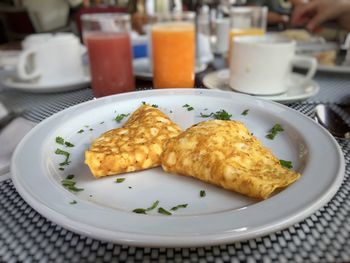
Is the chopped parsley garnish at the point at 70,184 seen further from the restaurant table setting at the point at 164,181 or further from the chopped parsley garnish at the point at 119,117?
the chopped parsley garnish at the point at 119,117

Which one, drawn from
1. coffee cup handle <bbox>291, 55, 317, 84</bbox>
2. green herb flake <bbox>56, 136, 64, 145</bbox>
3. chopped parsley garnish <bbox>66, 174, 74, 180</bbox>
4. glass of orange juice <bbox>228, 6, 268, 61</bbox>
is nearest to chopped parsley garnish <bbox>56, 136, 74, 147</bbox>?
green herb flake <bbox>56, 136, 64, 145</bbox>

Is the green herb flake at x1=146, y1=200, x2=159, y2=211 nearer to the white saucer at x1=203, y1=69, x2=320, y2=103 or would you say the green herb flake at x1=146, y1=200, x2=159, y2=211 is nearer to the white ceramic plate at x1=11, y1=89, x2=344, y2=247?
the white ceramic plate at x1=11, y1=89, x2=344, y2=247

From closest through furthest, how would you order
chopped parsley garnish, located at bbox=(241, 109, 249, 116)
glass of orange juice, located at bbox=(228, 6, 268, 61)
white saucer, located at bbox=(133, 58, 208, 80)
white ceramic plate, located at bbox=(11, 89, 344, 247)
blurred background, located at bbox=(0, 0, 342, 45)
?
1. white ceramic plate, located at bbox=(11, 89, 344, 247)
2. chopped parsley garnish, located at bbox=(241, 109, 249, 116)
3. white saucer, located at bbox=(133, 58, 208, 80)
4. glass of orange juice, located at bbox=(228, 6, 268, 61)
5. blurred background, located at bbox=(0, 0, 342, 45)

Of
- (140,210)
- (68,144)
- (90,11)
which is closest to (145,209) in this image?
(140,210)

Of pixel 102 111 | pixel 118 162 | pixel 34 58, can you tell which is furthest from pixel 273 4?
pixel 118 162

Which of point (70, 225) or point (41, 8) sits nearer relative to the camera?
point (70, 225)

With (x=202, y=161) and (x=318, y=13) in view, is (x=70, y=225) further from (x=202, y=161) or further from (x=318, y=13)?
(x=318, y=13)
